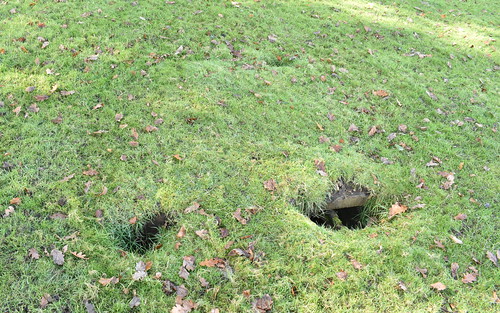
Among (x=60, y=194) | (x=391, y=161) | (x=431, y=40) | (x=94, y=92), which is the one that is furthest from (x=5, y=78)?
(x=431, y=40)

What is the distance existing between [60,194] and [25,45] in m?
4.01

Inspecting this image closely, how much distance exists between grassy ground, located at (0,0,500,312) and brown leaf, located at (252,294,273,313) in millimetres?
62

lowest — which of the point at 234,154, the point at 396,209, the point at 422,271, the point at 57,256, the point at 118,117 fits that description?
the point at 57,256

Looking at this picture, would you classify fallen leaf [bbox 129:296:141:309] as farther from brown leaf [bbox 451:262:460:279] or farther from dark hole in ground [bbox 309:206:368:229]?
brown leaf [bbox 451:262:460:279]

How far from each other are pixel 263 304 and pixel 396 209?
8.45 feet

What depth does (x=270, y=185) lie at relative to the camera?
539 cm

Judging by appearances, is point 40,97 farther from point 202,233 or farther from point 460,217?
point 460,217

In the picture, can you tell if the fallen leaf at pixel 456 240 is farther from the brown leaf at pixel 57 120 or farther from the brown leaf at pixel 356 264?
the brown leaf at pixel 57 120

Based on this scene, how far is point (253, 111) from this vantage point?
22.2 feet

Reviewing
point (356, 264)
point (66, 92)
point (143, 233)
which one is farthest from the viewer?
point (66, 92)

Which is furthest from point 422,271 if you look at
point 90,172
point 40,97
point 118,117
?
point 40,97

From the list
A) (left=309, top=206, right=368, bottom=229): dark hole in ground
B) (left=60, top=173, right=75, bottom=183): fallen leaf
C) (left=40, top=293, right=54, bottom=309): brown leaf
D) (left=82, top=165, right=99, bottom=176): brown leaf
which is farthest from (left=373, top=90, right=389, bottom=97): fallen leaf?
(left=40, top=293, right=54, bottom=309): brown leaf

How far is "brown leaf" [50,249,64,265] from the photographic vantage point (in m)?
4.15

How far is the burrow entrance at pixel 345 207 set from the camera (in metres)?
5.53
